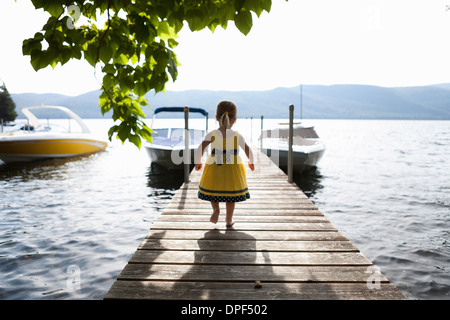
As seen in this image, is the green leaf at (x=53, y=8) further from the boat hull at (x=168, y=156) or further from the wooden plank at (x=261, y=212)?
the boat hull at (x=168, y=156)

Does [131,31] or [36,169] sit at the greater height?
[131,31]

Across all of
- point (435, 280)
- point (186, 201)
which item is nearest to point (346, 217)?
point (435, 280)

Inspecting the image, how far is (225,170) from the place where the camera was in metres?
4.18

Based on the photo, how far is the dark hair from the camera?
4168 mm

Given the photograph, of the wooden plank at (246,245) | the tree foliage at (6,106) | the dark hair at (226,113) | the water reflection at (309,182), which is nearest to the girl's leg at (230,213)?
the wooden plank at (246,245)

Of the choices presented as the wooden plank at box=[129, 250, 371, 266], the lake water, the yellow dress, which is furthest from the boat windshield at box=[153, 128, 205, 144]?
the wooden plank at box=[129, 250, 371, 266]

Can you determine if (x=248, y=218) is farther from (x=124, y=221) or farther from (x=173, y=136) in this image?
(x=173, y=136)

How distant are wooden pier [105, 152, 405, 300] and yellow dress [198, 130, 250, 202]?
45 centimetres

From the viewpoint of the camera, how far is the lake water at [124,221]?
5.10 m

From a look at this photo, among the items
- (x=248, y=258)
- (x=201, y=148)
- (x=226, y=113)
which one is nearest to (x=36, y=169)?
(x=201, y=148)

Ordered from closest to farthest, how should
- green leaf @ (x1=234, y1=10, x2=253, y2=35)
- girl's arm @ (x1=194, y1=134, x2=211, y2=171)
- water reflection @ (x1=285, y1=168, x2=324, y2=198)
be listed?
1. green leaf @ (x1=234, y1=10, x2=253, y2=35)
2. girl's arm @ (x1=194, y1=134, x2=211, y2=171)
3. water reflection @ (x1=285, y1=168, x2=324, y2=198)

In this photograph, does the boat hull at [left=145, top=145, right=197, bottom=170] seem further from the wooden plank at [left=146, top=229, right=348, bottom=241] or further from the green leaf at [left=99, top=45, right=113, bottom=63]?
the green leaf at [left=99, top=45, right=113, bottom=63]

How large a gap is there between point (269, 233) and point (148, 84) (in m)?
2.34

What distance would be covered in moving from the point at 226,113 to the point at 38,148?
658 inches
